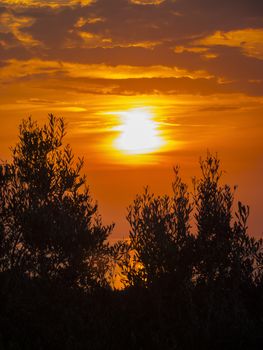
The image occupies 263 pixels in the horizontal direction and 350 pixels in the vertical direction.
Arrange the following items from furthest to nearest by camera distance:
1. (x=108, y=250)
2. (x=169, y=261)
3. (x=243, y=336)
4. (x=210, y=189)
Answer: (x=108, y=250), (x=210, y=189), (x=169, y=261), (x=243, y=336)

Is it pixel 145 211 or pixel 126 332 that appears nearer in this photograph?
pixel 126 332

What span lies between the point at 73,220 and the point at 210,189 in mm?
5325

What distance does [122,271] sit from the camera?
71.4ft

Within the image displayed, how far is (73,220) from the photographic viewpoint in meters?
22.9

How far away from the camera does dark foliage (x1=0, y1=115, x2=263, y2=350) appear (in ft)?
57.9

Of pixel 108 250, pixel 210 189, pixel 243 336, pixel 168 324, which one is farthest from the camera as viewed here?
pixel 108 250

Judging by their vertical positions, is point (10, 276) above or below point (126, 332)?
above

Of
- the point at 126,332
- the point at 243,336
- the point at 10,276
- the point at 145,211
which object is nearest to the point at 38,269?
the point at 10,276

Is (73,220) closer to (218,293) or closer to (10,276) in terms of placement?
(10,276)

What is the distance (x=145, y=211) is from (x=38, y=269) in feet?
15.4

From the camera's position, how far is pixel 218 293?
20.6 meters

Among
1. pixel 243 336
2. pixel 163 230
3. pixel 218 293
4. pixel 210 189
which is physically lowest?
pixel 243 336

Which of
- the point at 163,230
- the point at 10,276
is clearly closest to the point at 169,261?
the point at 163,230

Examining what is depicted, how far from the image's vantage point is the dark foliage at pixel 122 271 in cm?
1766
